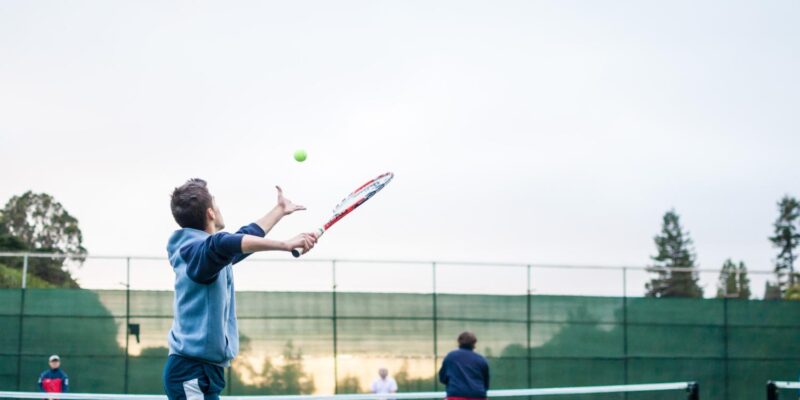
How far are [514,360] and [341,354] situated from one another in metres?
3.18

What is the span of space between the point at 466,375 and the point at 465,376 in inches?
0.5

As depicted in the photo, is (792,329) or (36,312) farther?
(792,329)

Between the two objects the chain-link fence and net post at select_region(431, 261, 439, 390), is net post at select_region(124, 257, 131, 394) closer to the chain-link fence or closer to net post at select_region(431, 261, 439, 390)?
the chain-link fence

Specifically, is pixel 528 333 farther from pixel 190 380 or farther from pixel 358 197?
pixel 190 380

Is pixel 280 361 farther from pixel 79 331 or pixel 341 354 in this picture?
pixel 79 331

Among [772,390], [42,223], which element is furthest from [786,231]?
[772,390]

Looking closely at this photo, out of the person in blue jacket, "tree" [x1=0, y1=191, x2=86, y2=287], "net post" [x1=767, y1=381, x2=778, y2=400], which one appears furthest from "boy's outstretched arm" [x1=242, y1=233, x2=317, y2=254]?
"tree" [x1=0, y1=191, x2=86, y2=287]

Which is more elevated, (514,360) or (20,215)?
(20,215)

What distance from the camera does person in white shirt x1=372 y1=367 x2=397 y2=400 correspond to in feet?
59.3

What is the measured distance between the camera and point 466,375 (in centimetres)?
1066

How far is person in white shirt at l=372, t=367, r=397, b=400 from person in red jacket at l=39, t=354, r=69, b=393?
4912 mm

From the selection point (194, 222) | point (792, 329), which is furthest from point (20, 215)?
point (194, 222)

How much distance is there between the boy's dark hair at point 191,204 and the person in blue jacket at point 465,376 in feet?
20.2

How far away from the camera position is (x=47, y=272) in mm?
23922
